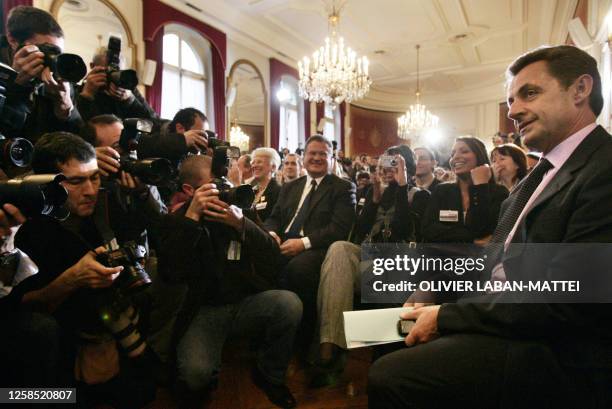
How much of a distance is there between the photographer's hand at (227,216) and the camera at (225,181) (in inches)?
2.0

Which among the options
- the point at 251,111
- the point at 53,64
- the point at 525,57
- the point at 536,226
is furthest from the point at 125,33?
the point at 536,226

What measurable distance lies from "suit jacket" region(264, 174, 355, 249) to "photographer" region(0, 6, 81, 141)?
1239 mm

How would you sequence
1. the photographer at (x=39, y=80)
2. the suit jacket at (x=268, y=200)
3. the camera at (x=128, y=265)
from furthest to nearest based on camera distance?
the suit jacket at (x=268, y=200) → the photographer at (x=39, y=80) → the camera at (x=128, y=265)

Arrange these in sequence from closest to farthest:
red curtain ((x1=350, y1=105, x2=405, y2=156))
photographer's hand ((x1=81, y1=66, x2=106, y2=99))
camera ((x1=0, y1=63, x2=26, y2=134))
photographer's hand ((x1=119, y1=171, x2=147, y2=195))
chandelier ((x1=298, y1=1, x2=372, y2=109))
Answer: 1. camera ((x1=0, y1=63, x2=26, y2=134))
2. photographer's hand ((x1=119, y1=171, x2=147, y2=195))
3. photographer's hand ((x1=81, y1=66, x2=106, y2=99))
4. chandelier ((x1=298, y1=1, x2=372, y2=109))
5. red curtain ((x1=350, y1=105, x2=405, y2=156))

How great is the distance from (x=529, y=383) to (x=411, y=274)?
3.31 feet

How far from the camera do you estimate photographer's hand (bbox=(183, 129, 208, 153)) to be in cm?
158

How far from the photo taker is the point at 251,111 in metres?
6.70

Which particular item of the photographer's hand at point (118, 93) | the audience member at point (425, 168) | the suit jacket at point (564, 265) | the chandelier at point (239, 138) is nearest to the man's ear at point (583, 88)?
the suit jacket at point (564, 265)

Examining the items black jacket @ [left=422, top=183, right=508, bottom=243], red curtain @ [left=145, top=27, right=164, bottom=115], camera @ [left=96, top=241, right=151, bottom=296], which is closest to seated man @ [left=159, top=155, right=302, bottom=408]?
camera @ [left=96, top=241, right=151, bottom=296]

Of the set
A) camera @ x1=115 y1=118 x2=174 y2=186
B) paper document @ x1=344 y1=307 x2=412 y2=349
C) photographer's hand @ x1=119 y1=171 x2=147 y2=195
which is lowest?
paper document @ x1=344 y1=307 x2=412 y2=349

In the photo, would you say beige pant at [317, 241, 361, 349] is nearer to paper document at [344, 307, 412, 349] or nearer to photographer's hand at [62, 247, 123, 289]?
paper document at [344, 307, 412, 349]

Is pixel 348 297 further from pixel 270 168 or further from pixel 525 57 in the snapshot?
pixel 270 168

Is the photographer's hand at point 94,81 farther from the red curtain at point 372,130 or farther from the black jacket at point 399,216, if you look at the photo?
the red curtain at point 372,130

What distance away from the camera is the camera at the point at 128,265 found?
117 cm
